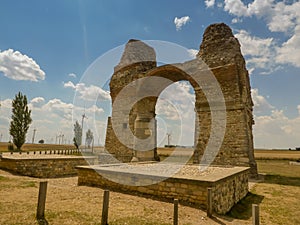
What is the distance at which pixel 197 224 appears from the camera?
14.8ft

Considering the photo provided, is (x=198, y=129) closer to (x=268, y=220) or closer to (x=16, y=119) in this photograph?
(x=268, y=220)

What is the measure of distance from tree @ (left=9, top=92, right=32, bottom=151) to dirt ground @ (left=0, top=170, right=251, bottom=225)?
24.1m

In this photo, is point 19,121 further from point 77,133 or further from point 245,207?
point 245,207

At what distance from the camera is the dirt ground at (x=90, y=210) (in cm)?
447

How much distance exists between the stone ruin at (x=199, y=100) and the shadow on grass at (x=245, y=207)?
12.6 feet

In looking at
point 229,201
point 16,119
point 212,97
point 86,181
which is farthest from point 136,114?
point 16,119

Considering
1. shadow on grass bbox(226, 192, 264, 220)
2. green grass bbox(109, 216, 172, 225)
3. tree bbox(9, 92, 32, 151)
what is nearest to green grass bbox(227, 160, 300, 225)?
shadow on grass bbox(226, 192, 264, 220)

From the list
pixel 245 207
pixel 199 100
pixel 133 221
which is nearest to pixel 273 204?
pixel 245 207

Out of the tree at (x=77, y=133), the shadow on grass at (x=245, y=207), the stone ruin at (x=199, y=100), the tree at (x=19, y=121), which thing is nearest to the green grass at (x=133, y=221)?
the shadow on grass at (x=245, y=207)

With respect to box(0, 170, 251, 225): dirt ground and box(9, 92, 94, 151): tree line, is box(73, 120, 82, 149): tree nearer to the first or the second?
box(9, 92, 94, 151): tree line

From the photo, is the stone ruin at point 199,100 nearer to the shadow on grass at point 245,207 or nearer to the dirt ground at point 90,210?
the shadow on grass at point 245,207

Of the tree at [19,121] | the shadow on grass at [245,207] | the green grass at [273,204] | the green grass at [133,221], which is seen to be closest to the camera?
the green grass at [133,221]

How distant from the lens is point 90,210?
5.08m

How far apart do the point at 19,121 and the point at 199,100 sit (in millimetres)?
24704
